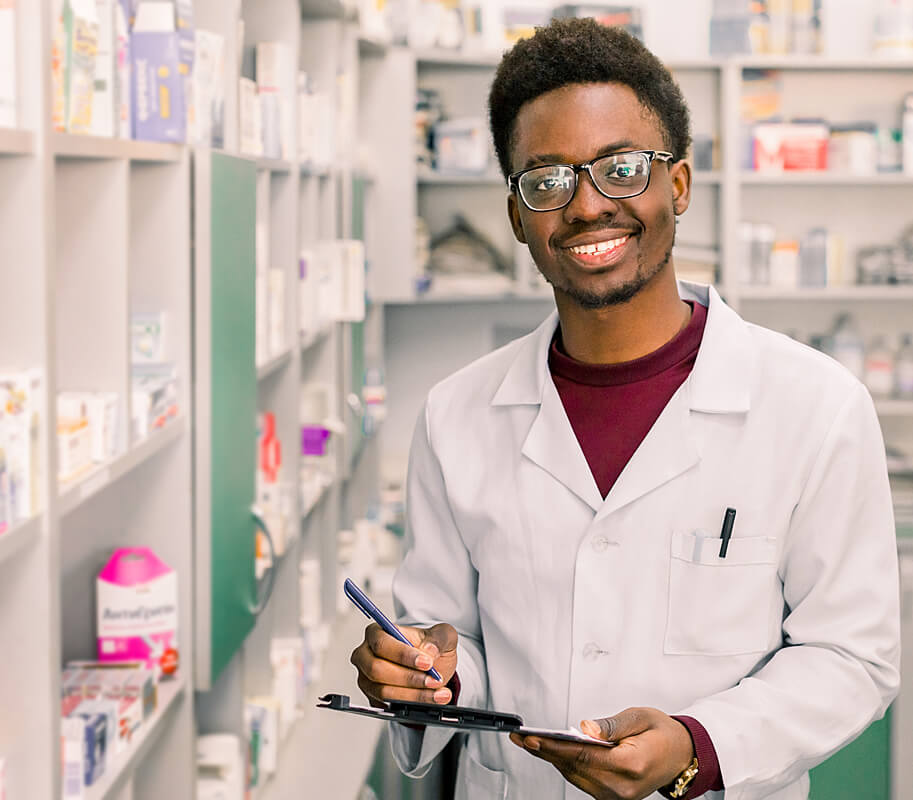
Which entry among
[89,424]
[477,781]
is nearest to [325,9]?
[89,424]

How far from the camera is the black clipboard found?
1.22 m

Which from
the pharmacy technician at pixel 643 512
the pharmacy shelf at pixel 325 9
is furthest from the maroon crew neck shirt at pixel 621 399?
the pharmacy shelf at pixel 325 9

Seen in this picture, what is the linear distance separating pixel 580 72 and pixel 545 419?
0.40m

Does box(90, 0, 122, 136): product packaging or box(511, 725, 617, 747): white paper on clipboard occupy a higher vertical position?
box(90, 0, 122, 136): product packaging

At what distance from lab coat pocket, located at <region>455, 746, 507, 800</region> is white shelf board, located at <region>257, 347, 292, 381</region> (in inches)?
53.7

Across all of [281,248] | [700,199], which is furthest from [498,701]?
[700,199]

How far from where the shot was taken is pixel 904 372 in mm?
5531

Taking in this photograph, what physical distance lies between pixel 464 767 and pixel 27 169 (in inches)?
35.8

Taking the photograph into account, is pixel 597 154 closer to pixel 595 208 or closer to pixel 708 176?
pixel 595 208

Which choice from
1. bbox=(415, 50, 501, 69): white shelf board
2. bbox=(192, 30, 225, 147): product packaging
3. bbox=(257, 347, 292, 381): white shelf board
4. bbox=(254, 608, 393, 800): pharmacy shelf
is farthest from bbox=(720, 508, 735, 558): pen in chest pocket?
bbox=(415, 50, 501, 69): white shelf board

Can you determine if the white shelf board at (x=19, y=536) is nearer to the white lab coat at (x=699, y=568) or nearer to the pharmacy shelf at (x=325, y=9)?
the white lab coat at (x=699, y=568)

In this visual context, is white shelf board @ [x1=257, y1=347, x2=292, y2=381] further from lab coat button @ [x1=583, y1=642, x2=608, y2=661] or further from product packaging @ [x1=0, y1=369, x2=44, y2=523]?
lab coat button @ [x1=583, y1=642, x2=608, y2=661]

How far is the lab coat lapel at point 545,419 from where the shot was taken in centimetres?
147

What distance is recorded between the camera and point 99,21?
1839mm
